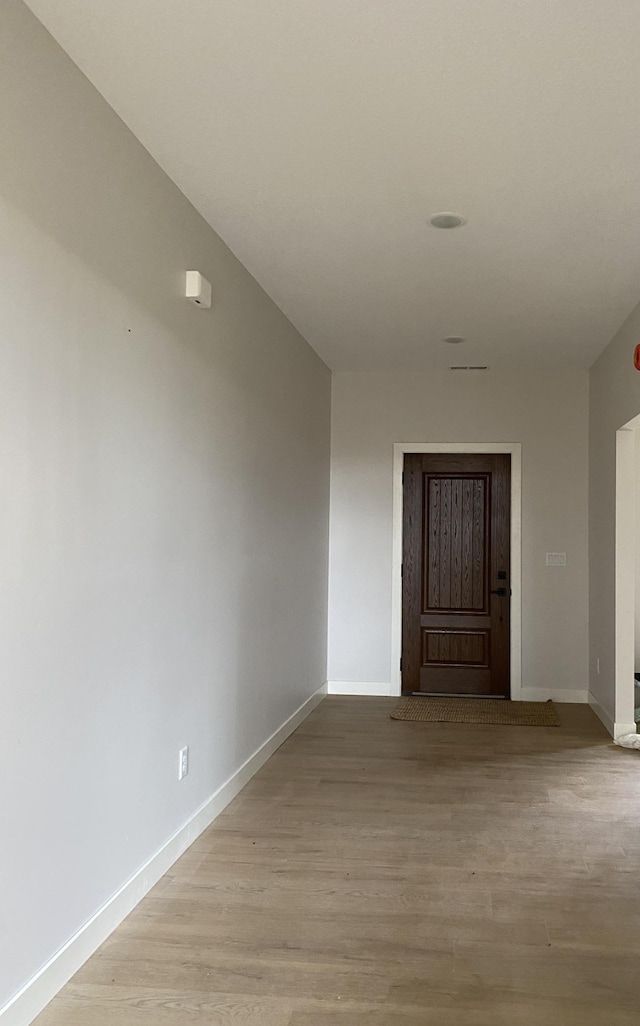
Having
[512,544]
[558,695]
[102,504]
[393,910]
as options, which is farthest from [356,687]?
[102,504]

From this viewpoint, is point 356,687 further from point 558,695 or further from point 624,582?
point 624,582

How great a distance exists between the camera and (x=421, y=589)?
284 inches

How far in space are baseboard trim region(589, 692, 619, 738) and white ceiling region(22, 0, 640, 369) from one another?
273 centimetres

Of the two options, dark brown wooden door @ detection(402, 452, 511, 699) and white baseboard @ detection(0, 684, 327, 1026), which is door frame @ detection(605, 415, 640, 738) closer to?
dark brown wooden door @ detection(402, 452, 511, 699)

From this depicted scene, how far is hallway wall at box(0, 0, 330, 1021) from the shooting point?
2258mm

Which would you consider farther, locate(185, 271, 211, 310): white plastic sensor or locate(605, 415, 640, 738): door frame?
locate(605, 415, 640, 738): door frame

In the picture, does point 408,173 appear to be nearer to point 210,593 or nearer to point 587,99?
point 587,99

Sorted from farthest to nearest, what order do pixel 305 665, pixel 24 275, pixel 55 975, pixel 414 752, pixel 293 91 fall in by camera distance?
pixel 305 665 < pixel 414 752 < pixel 293 91 < pixel 55 975 < pixel 24 275

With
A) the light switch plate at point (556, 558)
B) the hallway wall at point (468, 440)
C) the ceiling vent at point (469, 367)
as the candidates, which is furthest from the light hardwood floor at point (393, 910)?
the ceiling vent at point (469, 367)

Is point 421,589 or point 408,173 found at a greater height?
point 408,173

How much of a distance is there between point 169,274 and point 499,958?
2.67 m

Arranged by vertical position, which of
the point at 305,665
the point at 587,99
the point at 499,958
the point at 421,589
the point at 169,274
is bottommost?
the point at 499,958

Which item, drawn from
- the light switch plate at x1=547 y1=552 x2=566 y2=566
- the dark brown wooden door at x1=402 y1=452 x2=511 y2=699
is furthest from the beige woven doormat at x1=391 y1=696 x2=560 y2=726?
the light switch plate at x1=547 y1=552 x2=566 y2=566

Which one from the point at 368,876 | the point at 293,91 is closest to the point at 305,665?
the point at 368,876
